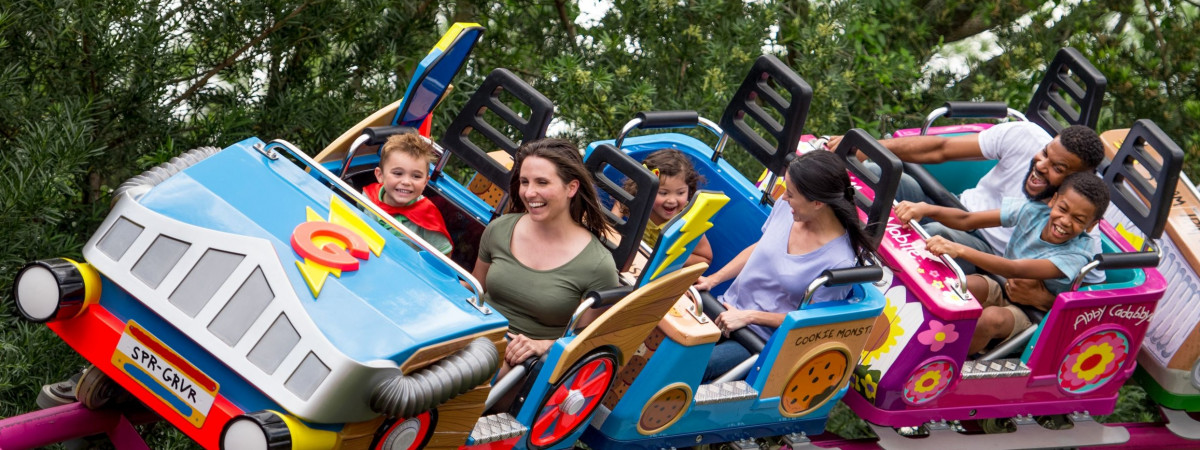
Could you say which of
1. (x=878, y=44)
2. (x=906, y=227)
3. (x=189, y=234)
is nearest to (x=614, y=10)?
(x=878, y=44)

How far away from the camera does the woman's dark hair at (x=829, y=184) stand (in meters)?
4.27

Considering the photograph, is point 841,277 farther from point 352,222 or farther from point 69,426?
point 69,426

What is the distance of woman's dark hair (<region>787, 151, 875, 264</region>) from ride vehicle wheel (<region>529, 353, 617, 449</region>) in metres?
0.86

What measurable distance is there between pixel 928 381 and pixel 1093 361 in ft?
2.52

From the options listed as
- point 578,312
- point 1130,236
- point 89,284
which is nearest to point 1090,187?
point 1130,236

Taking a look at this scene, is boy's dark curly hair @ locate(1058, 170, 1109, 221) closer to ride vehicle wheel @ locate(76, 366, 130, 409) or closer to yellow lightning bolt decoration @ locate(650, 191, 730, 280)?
yellow lightning bolt decoration @ locate(650, 191, 730, 280)

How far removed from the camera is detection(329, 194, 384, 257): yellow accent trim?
3623 mm

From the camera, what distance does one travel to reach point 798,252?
4434mm

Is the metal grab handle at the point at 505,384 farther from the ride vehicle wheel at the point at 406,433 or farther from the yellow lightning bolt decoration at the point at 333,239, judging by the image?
the yellow lightning bolt decoration at the point at 333,239

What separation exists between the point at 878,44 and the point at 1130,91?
1.32m

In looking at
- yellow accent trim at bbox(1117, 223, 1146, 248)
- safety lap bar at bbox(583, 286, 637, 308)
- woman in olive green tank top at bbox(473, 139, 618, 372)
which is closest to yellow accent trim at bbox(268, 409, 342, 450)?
woman in olive green tank top at bbox(473, 139, 618, 372)

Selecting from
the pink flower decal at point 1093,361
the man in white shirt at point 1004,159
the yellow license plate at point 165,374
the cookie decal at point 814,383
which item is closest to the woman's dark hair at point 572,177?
the cookie decal at point 814,383

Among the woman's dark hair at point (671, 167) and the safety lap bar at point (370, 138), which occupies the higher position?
the safety lap bar at point (370, 138)

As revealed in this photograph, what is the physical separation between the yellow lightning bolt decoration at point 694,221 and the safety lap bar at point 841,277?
578 mm
